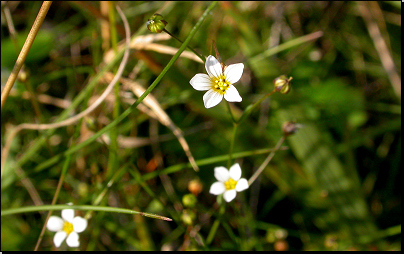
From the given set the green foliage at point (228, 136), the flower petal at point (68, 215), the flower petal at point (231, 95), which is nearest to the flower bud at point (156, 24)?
the flower petal at point (231, 95)

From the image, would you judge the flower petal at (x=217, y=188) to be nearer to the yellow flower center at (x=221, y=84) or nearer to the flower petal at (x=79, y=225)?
the yellow flower center at (x=221, y=84)

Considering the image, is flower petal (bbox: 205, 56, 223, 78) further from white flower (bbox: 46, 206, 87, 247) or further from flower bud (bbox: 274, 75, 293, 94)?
white flower (bbox: 46, 206, 87, 247)

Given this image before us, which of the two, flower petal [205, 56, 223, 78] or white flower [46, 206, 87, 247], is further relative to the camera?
white flower [46, 206, 87, 247]

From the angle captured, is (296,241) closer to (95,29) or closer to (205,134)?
(205,134)

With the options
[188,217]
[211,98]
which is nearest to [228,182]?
[188,217]

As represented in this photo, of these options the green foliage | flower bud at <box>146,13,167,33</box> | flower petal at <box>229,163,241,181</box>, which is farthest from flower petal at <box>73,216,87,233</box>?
flower bud at <box>146,13,167,33</box>

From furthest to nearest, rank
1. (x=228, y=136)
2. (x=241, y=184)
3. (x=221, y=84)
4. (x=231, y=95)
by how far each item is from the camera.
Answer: (x=228, y=136) → (x=241, y=184) → (x=221, y=84) → (x=231, y=95)

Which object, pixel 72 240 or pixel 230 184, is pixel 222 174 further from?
pixel 72 240
